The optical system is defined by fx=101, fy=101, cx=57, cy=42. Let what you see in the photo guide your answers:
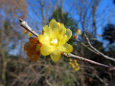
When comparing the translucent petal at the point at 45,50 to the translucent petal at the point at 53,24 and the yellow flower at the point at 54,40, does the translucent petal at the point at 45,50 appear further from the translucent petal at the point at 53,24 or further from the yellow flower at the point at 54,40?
the translucent petal at the point at 53,24

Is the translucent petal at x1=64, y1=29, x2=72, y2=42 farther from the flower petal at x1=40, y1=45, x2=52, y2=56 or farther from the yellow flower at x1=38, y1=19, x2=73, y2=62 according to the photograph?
the flower petal at x1=40, y1=45, x2=52, y2=56

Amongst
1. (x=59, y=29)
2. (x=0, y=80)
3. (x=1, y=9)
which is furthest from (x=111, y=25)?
(x=0, y=80)

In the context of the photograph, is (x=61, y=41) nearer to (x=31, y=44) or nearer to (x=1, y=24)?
(x=31, y=44)

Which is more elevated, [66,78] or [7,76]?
[66,78]

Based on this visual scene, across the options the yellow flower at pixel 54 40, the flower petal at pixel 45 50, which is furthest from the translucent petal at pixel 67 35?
the flower petal at pixel 45 50

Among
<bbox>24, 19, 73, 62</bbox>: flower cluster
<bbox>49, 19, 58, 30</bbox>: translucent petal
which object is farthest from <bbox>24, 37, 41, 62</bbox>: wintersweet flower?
<bbox>49, 19, 58, 30</bbox>: translucent petal

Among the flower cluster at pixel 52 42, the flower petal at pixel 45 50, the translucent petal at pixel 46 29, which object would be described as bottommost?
the flower petal at pixel 45 50

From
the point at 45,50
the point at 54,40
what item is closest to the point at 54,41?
the point at 54,40

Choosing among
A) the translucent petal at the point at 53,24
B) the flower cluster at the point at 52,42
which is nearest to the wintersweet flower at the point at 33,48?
the flower cluster at the point at 52,42

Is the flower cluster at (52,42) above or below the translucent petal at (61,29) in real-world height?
below
